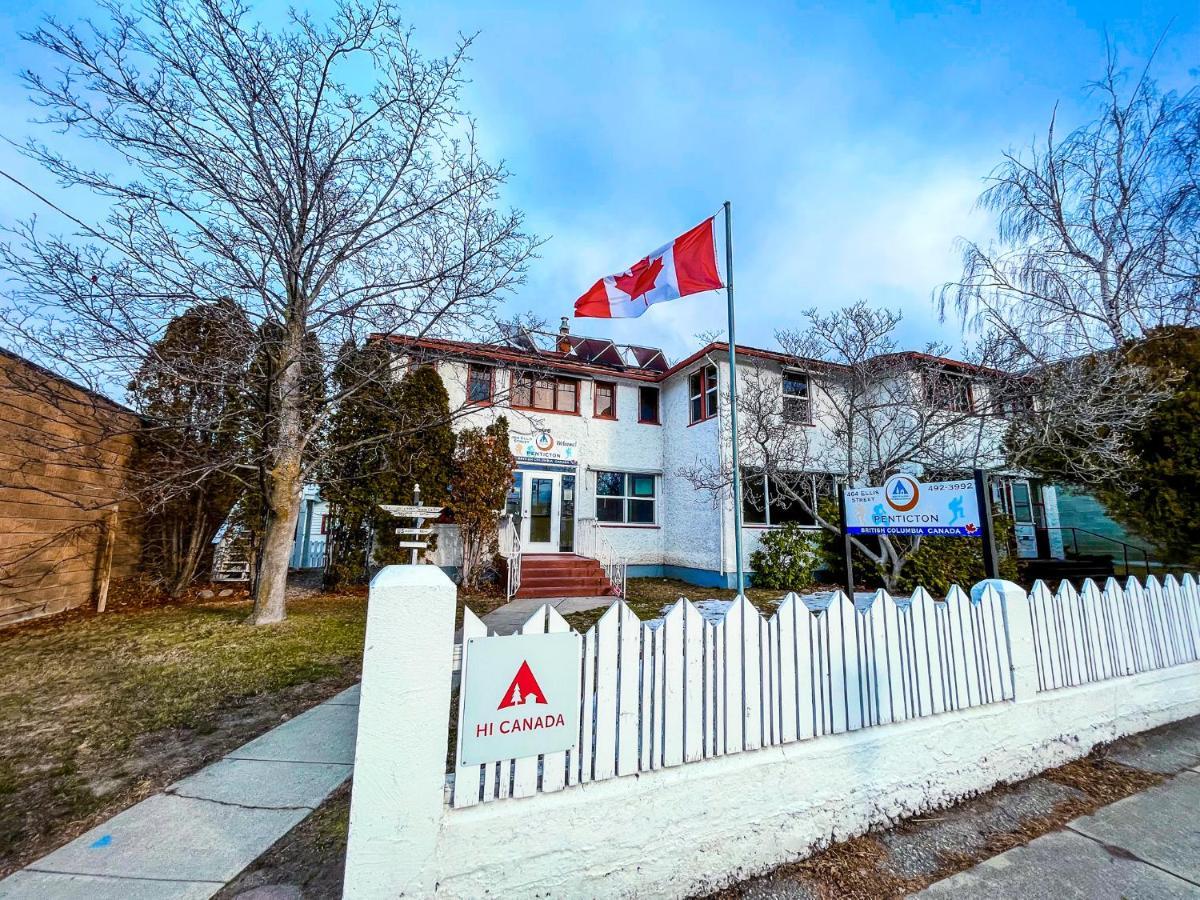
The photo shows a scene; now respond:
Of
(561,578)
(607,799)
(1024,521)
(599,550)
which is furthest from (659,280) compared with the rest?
(1024,521)

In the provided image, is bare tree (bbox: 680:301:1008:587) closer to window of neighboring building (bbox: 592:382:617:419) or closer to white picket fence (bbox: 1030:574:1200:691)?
window of neighboring building (bbox: 592:382:617:419)

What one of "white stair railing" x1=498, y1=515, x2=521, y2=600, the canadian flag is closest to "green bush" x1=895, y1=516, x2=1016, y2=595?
the canadian flag

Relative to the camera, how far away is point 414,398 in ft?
33.6

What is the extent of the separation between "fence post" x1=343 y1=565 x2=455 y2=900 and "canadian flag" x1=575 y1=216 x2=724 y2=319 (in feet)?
24.7

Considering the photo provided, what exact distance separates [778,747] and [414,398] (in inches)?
375

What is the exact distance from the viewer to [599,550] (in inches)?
Answer: 461

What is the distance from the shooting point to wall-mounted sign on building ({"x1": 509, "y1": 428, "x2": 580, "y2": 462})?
12.3 m

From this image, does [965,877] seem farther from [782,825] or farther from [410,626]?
[410,626]

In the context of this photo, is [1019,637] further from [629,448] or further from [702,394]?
[629,448]

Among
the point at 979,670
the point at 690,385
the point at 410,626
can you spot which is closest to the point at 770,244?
the point at 690,385

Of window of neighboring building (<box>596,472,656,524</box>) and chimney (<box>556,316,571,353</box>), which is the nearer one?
window of neighboring building (<box>596,472,656,524</box>)

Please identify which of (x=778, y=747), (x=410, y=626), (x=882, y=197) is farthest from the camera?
(x=882, y=197)

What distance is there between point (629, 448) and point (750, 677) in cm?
1097

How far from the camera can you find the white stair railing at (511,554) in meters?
9.70
